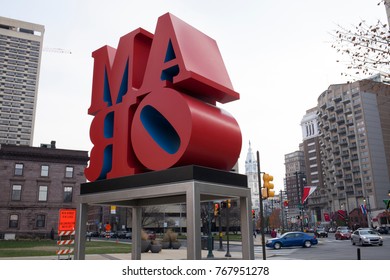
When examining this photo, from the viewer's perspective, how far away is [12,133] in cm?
13812

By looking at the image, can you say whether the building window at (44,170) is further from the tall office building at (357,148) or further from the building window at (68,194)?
the tall office building at (357,148)

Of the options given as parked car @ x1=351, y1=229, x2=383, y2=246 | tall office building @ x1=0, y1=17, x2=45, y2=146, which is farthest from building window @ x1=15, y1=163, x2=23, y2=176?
tall office building @ x1=0, y1=17, x2=45, y2=146

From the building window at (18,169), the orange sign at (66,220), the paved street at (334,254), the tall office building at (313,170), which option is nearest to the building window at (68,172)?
the building window at (18,169)

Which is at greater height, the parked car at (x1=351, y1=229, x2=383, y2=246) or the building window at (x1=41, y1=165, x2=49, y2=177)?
the building window at (x1=41, y1=165, x2=49, y2=177)

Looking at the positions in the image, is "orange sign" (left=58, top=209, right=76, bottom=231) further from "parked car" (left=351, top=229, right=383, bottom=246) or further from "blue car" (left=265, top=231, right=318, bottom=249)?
"parked car" (left=351, top=229, right=383, bottom=246)

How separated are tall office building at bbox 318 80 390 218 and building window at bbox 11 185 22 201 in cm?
7947

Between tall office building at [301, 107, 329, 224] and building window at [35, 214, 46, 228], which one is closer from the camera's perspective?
building window at [35, 214, 46, 228]

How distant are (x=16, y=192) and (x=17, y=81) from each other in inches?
4106

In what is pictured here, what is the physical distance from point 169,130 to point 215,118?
5.26ft

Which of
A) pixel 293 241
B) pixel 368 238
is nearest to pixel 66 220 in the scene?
pixel 293 241

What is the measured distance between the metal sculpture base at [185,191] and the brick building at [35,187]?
46.2m

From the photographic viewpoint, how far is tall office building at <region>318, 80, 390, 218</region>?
96.8 meters

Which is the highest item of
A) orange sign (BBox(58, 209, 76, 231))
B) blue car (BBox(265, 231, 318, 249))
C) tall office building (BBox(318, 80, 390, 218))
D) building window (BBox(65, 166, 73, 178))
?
tall office building (BBox(318, 80, 390, 218))

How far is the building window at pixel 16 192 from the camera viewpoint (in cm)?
5250
